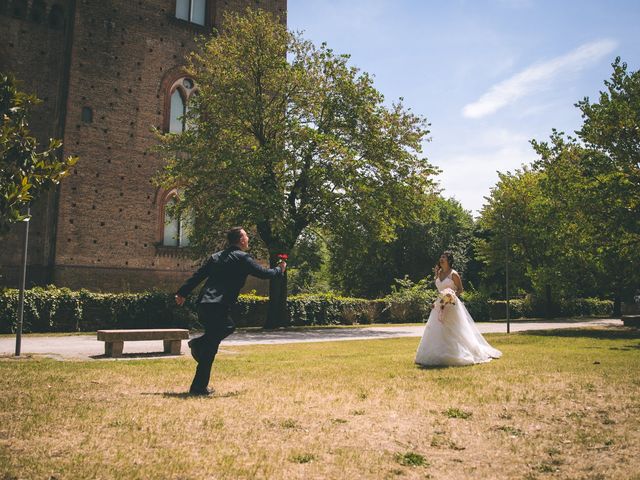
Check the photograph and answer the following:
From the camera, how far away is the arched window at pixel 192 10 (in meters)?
30.4

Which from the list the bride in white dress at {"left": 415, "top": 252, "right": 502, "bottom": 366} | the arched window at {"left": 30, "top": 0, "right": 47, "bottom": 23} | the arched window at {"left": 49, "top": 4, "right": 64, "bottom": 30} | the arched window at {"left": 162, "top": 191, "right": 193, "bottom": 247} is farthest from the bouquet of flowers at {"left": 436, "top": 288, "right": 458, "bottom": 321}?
the arched window at {"left": 30, "top": 0, "right": 47, "bottom": 23}

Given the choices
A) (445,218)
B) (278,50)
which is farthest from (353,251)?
(445,218)

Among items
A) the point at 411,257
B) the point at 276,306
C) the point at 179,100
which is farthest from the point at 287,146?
the point at 411,257

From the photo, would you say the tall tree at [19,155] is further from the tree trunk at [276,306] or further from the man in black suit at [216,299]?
the tree trunk at [276,306]

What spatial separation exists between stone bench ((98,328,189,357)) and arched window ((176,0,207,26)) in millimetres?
23633

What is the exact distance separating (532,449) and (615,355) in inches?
329

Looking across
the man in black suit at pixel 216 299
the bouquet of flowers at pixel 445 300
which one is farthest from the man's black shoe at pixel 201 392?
the bouquet of flowers at pixel 445 300

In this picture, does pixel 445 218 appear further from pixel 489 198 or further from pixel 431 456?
pixel 431 456

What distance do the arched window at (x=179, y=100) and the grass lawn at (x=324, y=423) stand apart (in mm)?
22790

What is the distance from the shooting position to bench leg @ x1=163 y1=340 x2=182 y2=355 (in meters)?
12.5

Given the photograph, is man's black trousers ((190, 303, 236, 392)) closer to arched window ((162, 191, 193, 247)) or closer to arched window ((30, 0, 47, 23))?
arched window ((162, 191, 193, 247))

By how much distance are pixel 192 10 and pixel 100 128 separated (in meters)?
9.42

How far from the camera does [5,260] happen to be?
80.9 feet

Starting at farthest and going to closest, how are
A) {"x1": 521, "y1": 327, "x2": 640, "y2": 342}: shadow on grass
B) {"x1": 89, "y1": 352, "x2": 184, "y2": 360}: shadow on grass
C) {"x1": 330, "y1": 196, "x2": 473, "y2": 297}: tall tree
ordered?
{"x1": 330, "y1": 196, "x2": 473, "y2": 297}: tall tree < {"x1": 521, "y1": 327, "x2": 640, "y2": 342}: shadow on grass < {"x1": 89, "y1": 352, "x2": 184, "y2": 360}: shadow on grass
